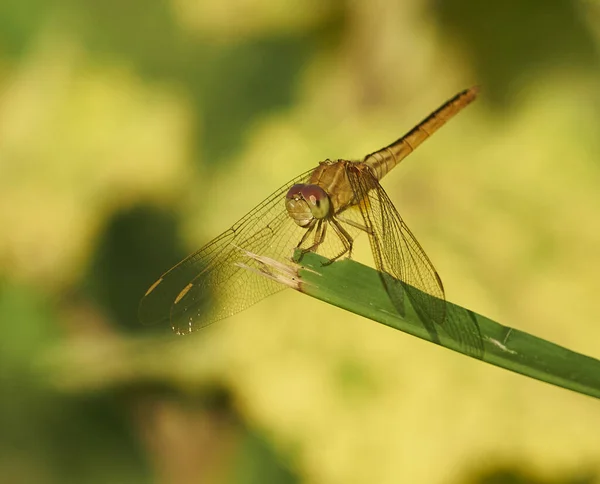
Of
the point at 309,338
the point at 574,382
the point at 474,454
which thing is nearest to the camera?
the point at 574,382

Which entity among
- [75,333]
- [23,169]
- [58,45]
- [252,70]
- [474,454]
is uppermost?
[252,70]

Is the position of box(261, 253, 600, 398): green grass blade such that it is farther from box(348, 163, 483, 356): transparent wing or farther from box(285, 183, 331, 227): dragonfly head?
box(285, 183, 331, 227): dragonfly head

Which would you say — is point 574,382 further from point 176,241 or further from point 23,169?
point 23,169

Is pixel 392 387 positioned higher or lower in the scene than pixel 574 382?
lower

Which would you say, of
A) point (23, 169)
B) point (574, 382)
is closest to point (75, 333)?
point (23, 169)

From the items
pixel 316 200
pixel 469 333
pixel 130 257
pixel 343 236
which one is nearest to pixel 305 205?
pixel 316 200

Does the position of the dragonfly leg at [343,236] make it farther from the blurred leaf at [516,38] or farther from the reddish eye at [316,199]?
the blurred leaf at [516,38]

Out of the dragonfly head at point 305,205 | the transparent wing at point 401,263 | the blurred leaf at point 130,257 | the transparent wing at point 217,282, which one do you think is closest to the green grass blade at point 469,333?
the transparent wing at point 401,263
